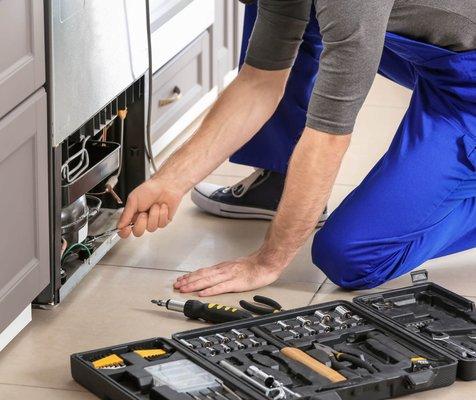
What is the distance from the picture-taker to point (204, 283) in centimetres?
264

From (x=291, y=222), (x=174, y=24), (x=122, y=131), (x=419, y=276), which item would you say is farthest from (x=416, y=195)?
(x=174, y=24)

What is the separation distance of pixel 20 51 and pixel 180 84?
4.50 ft

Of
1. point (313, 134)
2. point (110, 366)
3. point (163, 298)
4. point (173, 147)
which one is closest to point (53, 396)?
point (110, 366)

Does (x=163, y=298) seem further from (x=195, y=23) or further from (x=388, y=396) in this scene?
(x=195, y=23)

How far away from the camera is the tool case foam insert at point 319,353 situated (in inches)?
83.9

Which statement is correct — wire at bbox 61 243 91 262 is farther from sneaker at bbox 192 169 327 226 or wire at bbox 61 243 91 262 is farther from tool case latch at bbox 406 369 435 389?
tool case latch at bbox 406 369 435 389

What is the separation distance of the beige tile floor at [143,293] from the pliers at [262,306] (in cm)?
8

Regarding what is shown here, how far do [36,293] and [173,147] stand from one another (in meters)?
1.25

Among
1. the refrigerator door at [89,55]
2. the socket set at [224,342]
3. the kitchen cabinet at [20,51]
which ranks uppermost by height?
the kitchen cabinet at [20,51]

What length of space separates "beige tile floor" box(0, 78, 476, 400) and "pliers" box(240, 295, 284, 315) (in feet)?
0.26

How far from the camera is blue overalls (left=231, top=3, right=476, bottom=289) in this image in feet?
8.78

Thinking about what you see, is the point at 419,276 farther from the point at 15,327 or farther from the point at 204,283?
the point at 15,327

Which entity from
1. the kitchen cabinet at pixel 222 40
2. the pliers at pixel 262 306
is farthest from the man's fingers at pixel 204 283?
the kitchen cabinet at pixel 222 40

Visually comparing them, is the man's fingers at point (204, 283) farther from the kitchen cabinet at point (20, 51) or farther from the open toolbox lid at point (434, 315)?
the kitchen cabinet at point (20, 51)
